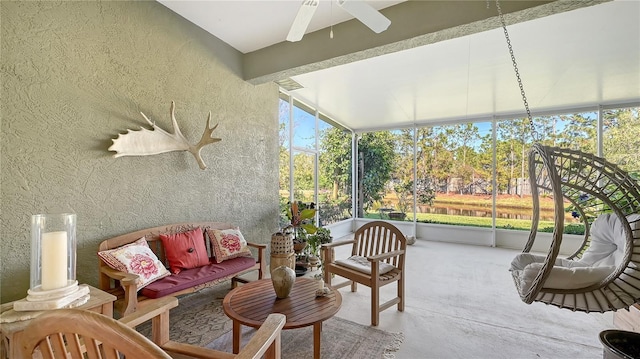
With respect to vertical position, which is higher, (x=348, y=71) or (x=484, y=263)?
(x=348, y=71)

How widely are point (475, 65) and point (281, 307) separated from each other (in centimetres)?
390

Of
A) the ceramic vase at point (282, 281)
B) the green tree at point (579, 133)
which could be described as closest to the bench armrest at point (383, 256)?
the ceramic vase at point (282, 281)

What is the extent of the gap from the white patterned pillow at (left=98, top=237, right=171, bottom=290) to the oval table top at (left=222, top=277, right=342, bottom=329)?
0.79 meters

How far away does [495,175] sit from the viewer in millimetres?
5895

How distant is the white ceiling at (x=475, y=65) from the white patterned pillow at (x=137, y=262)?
101 inches

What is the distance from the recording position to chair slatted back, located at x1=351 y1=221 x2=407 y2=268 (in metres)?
2.96

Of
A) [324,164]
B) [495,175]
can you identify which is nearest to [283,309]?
[324,164]

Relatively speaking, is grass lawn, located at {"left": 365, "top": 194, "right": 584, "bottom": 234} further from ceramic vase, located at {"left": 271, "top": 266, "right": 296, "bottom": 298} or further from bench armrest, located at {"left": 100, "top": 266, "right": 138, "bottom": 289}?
bench armrest, located at {"left": 100, "top": 266, "right": 138, "bottom": 289}

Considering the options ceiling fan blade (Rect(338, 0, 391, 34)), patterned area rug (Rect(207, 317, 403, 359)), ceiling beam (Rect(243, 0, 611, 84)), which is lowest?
patterned area rug (Rect(207, 317, 403, 359))

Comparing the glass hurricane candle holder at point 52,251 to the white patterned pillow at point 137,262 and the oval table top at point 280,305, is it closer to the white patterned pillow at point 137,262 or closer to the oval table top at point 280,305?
the white patterned pillow at point 137,262

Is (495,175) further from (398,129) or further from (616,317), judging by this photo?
(616,317)

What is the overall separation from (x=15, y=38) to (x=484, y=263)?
20.2 ft

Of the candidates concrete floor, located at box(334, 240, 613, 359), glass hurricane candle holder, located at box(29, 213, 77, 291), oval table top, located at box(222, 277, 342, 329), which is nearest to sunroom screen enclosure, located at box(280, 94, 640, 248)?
concrete floor, located at box(334, 240, 613, 359)

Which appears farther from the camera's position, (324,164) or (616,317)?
(324,164)
